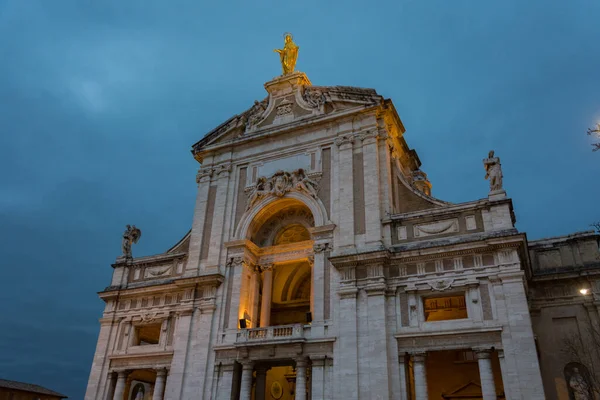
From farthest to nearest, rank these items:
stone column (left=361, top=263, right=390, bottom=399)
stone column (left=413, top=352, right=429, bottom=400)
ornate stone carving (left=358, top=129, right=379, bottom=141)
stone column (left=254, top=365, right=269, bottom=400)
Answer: ornate stone carving (left=358, top=129, right=379, bottom=141)
stone column (left=254, top=365, right=269, bottom=400)
stone column (left=361, top=263, right=390, bottom=399)
stone column (left=413, top=352, right=429, bottom=400)

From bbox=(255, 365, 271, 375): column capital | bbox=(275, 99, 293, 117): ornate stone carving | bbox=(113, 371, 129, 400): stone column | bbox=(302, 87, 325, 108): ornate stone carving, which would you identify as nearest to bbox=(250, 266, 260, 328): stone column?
bbox=(255, 365, 271, 375): column capital

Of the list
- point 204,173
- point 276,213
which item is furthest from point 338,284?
point 204,173

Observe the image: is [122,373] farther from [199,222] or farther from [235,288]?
[199,222]

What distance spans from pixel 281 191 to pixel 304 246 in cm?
345

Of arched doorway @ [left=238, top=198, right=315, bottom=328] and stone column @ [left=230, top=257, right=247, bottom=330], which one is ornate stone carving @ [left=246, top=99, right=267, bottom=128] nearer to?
arched doorway @ [left=238, top=198, right=315, bottom=328]

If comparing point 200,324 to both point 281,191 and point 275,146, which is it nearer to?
point 281,191

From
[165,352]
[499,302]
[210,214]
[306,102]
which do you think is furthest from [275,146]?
[499,302]

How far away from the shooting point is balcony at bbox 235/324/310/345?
2327 cm

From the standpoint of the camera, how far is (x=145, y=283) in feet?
97.3

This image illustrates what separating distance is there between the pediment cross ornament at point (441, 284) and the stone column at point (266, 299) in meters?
9.15

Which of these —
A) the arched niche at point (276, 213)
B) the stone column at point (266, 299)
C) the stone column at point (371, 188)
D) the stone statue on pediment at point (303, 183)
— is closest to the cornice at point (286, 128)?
the stone column at point (371, 188)

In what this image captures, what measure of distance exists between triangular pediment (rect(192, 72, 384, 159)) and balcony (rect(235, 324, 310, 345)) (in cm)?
1230

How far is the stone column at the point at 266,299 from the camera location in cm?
2655

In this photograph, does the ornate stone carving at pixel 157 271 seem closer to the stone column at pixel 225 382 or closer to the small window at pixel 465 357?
the stone column at pixel 225 382
